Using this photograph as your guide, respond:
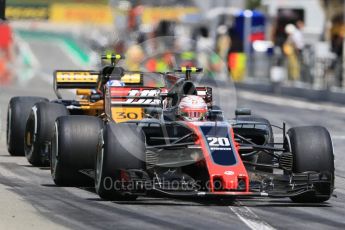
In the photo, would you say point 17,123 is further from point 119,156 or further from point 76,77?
point 119,156

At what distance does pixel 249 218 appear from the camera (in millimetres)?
11000

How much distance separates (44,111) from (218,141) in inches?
139

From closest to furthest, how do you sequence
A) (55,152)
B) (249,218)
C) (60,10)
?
1. (249,218)
2. (55,152)
3. (60,10)

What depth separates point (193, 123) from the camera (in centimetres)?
1234

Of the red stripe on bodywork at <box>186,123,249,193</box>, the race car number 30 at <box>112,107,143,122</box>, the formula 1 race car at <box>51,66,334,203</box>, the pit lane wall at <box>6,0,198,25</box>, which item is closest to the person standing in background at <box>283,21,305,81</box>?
the race car number 30 at <box>112,107,143,122</box>

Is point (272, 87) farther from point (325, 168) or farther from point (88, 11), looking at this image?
point (88, 11)

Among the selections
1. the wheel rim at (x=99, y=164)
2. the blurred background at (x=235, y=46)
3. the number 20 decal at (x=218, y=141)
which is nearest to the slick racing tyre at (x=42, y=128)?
the blurred background at (x=235, y=46)

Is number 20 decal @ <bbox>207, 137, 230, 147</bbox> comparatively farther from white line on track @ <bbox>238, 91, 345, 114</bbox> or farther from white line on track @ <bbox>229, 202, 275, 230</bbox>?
white line on track @ <bbox>238, 91, 345, 114</bbox>

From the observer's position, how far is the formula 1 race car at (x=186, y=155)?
37.9 ft

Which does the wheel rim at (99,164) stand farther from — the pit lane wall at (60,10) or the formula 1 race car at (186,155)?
the pit lane wall at (60,10)

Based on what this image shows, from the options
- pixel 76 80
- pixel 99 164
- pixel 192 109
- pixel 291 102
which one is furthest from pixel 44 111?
pixel 291 102

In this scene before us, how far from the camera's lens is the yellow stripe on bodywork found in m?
17.4

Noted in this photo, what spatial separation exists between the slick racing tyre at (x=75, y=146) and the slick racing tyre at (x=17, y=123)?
3309 mm

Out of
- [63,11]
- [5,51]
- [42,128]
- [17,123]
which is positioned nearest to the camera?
[42,128]
